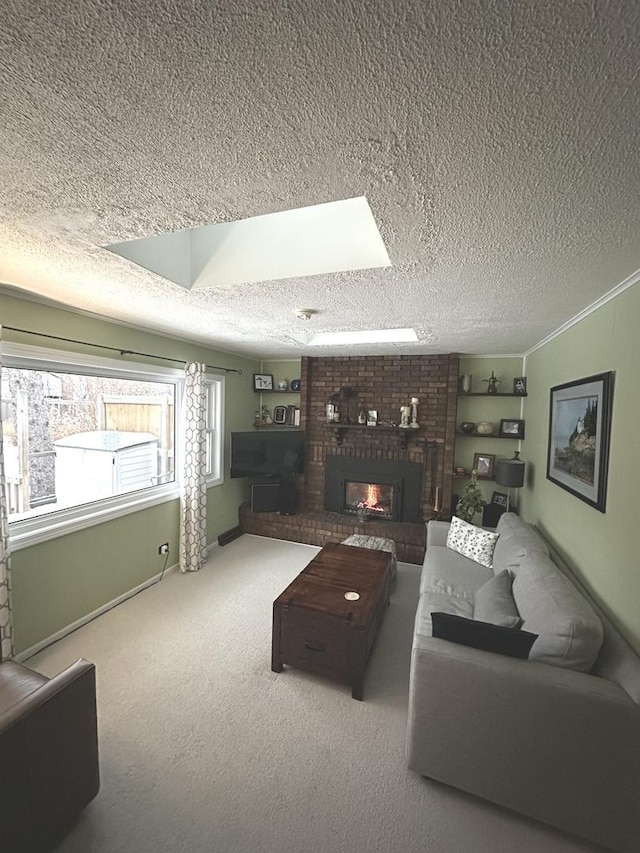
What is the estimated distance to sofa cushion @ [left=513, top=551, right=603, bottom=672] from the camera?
151 cm

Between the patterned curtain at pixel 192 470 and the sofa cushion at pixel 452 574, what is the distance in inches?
90.8

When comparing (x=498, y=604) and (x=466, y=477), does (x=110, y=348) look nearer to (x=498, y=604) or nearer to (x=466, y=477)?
(x=498, y=604)

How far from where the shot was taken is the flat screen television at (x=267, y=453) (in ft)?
14.5

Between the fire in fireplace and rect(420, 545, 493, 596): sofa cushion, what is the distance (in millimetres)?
1386

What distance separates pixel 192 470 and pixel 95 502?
94cm

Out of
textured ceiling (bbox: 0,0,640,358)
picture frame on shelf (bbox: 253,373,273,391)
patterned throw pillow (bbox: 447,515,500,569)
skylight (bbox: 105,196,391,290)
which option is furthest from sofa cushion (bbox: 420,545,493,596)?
picture frame on shelf (bbox: 253,373,273,391)

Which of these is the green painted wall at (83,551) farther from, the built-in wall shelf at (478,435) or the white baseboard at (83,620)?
the built-in wall shelf at (478,435)

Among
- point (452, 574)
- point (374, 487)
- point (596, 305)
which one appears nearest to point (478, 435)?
point (374, 487)

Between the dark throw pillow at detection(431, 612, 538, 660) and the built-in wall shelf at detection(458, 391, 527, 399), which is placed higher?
the built-in wall shelf at detection(458, 391, 527, 399)

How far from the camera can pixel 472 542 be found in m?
3.10

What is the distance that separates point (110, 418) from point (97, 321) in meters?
0.86

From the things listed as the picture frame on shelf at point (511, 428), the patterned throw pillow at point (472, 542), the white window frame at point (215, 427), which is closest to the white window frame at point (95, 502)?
the white window frame at point (215, 427)

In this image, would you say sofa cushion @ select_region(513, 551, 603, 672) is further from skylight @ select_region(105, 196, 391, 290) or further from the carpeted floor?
skylight @ select_region(105, 196, 391, 290)

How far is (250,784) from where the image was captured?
5.30 ft
